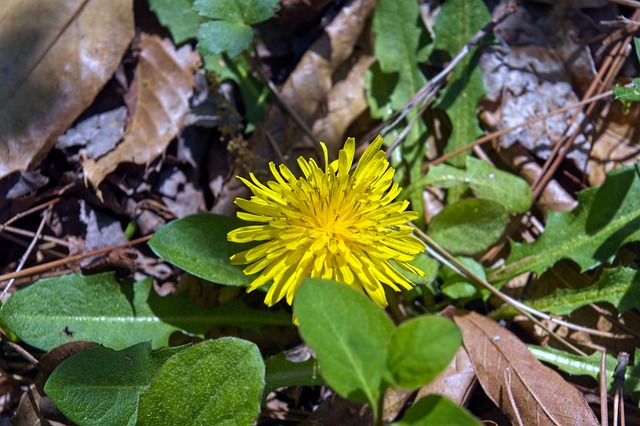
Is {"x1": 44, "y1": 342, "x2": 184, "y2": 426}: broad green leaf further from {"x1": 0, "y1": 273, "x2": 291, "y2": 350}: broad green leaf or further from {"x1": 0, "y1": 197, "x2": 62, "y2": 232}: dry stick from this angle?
{"x1": 0, "y1": 197, "x2": 62, "y2": 232}: dry stick

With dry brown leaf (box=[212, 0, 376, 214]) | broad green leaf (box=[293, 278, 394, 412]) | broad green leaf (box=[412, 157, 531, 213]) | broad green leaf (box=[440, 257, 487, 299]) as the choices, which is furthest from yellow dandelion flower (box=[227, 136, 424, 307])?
dry brown leaf (box=[212, 0, 376, 214])

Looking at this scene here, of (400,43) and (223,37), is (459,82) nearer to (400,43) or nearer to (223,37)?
(400,43)

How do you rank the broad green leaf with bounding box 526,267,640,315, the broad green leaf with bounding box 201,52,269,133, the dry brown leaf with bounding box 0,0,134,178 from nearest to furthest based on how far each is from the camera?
the broad green leaf with bounding box 526,267,640,315, the dry brown leaf with bounding box 0,0,134,178, the broad green leaf with bounding box 201,52,269,133

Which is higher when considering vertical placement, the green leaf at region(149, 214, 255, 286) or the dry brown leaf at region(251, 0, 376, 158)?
the dry brown leaf at region(251, 0, 376, 158)

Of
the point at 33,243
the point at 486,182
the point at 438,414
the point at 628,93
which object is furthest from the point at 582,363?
the point at 33,243

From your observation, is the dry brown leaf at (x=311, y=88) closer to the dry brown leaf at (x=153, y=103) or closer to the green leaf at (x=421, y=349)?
the dry brown leaf at (x=153, y=103)

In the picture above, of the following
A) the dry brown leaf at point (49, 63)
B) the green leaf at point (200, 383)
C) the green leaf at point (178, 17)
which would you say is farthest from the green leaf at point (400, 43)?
the green leaf at point (200, 383)
